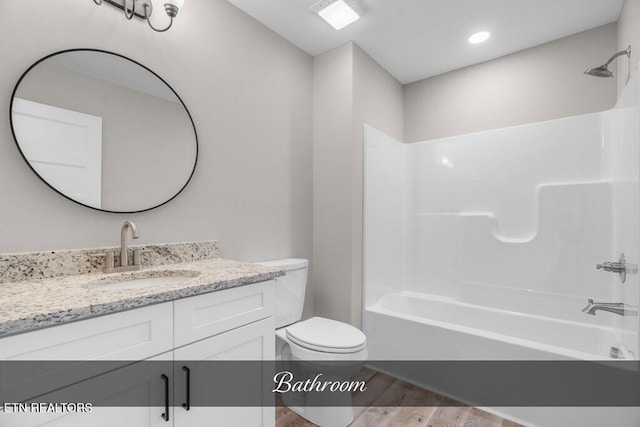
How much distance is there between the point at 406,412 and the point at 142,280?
164 centimetres

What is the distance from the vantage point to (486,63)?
8.41 feet

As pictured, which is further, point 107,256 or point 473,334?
point 473,334

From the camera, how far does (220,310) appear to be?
1126 millimetres

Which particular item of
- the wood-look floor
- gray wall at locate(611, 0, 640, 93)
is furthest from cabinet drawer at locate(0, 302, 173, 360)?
gray wall at locate(611, 0, 640, 93)

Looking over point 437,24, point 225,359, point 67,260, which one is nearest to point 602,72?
point 437,24

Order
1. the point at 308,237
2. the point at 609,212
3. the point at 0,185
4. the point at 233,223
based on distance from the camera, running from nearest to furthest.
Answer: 1. the point at 0,185
2. the point at 233,223
3. the point at 609,212
4. the point at 308,237

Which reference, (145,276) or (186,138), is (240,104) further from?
(145,276)

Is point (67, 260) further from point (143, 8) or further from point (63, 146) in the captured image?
point (143, 8)

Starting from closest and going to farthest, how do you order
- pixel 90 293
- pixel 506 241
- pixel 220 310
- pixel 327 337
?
pixel 90 293 → pixel 220 310 → pixel 327 337 → pixel 506 241

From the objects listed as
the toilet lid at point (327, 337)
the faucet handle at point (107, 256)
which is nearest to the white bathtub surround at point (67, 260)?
the faucet handle at point (107, 256)

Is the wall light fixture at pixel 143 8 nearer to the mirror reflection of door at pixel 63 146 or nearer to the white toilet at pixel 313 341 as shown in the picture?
the mirror reflection of door at pixel 63 146

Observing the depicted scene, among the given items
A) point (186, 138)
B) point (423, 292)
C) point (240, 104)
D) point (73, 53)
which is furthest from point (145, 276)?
point (423, 292)

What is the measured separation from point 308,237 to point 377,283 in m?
0.68

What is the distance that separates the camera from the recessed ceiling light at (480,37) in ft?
7.16
